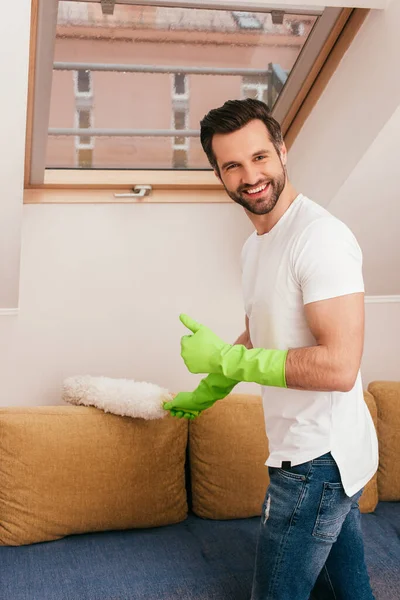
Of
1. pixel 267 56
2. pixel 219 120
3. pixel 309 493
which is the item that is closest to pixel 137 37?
pixel 267 56

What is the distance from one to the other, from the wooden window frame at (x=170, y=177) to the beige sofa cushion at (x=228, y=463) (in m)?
0.76

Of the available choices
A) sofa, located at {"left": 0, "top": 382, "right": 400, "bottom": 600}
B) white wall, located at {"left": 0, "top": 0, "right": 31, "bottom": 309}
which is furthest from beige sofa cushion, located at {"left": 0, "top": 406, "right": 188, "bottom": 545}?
white wall, located at {"left": 0, "top": 0, "right": 31, "bottom": 309}

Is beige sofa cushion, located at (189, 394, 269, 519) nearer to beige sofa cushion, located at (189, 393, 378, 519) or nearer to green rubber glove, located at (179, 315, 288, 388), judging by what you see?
beige sofa cushion, located at (189, 393, 378, 519)

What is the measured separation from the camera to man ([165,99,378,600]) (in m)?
1.39

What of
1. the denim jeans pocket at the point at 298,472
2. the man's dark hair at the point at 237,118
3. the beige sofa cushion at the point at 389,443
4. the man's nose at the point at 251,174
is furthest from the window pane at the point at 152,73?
the denim jeans pocket at the point at 298,472

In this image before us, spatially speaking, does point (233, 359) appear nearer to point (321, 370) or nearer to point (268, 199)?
point (321, 370)

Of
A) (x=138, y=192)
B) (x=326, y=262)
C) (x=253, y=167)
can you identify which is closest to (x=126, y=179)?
(x=138, y=192)

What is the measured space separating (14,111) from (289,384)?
1.02 metres

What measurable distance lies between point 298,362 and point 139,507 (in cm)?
110

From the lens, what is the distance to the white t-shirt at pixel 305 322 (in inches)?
55.7

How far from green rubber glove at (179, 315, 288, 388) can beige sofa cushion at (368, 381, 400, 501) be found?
120 cm

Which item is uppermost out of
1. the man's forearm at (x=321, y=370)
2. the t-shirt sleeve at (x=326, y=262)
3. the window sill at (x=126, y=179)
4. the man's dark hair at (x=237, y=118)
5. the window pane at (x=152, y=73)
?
the window pane at (x=152, y=73)

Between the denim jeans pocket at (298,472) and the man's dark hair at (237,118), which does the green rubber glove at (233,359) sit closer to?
the denim jeans pocket at (298,472)

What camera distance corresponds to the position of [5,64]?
1.82m
